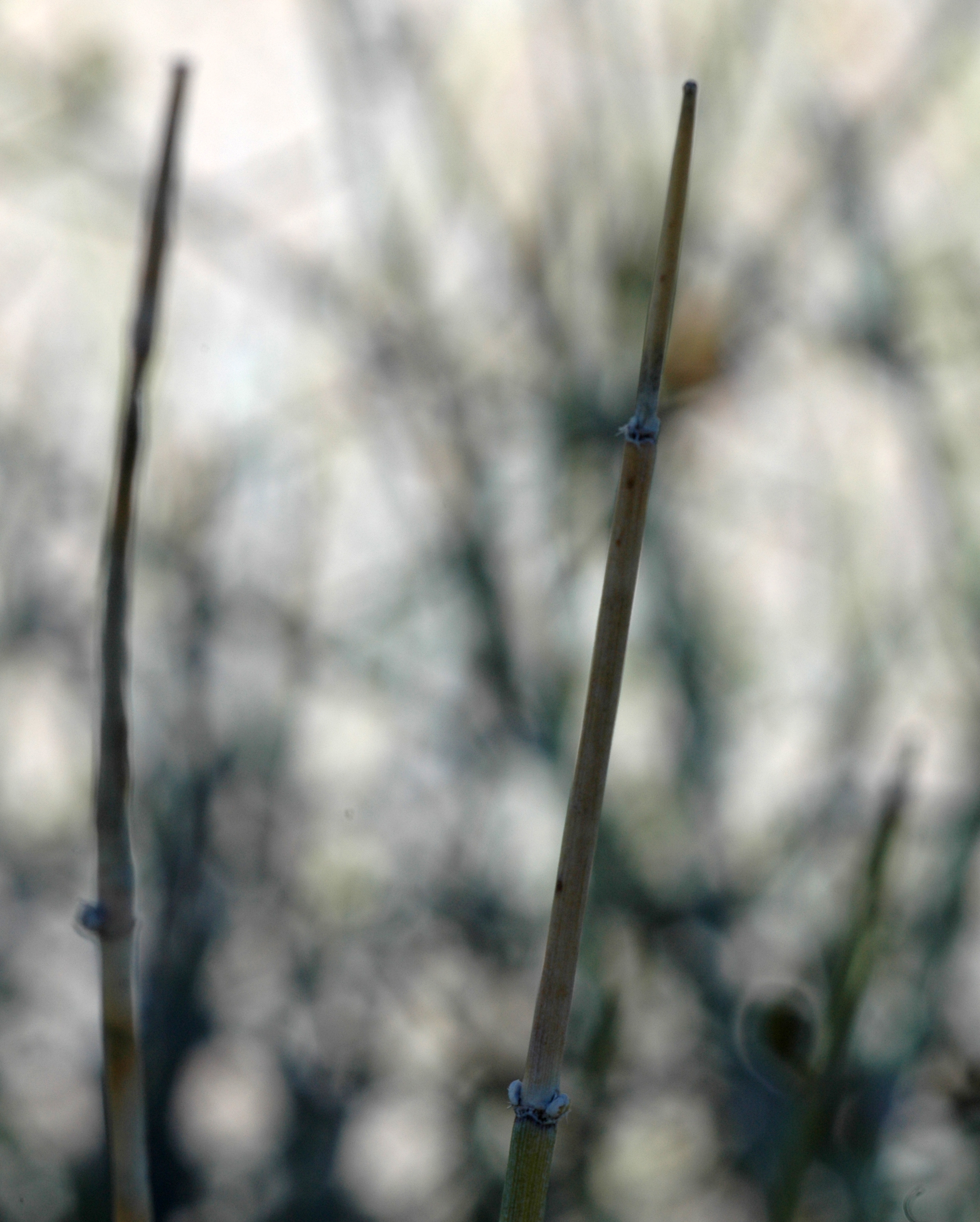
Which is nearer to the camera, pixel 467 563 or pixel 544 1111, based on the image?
pixel 544 1111

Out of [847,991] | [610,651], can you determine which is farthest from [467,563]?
[610,651]

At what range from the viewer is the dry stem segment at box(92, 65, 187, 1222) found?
23 centimetres

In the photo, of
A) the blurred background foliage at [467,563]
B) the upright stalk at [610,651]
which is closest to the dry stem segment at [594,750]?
the upright stalk at [610,651]

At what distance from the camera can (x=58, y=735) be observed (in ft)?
3.53

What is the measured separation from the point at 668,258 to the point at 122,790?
0.48ft

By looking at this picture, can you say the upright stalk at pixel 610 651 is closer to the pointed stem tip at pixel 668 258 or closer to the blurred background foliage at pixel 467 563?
the pointed stem tip at pixel 668 258

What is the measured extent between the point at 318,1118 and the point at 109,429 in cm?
61

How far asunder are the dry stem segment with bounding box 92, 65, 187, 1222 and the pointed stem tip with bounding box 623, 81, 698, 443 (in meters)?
0.09

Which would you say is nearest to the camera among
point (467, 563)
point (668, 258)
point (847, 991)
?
point (668, 258)

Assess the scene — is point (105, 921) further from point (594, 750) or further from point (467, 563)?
point (467, 563)

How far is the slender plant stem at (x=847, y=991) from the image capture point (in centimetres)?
30

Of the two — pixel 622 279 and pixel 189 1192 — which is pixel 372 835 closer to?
pixel 189 1192

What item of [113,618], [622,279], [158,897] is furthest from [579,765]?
[158,897]

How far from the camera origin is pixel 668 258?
194mm
